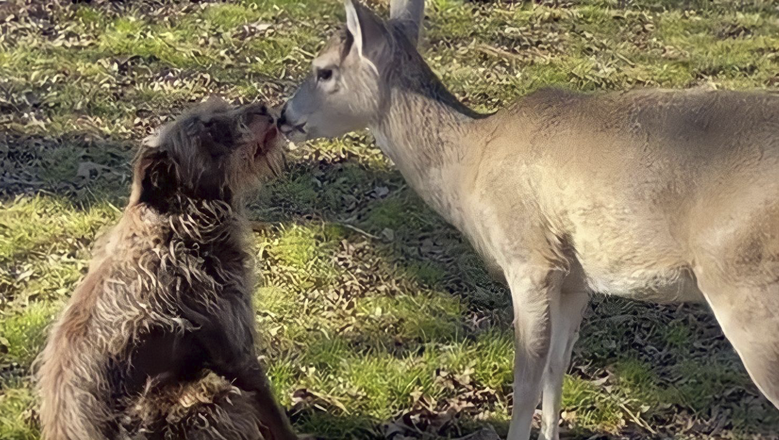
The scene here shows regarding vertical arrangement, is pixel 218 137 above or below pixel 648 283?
above

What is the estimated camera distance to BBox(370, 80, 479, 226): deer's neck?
15.5 ft

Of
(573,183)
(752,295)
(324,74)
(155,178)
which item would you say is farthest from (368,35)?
(752,295)

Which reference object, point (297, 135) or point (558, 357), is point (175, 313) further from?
point (558, 357)

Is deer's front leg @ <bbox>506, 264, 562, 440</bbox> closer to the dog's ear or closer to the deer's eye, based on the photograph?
the deer's eye

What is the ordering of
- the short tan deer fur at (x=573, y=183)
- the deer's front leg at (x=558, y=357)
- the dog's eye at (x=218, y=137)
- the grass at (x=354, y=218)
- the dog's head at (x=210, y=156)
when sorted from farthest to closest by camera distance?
the grass at (x=354, y=218) → the deer's front leg at (x=558, y=357) → the dog's eye at (x=218, y=137) → the dog's head at (x=210, y=156) → the short tan deer fur at (x=573, y=183)

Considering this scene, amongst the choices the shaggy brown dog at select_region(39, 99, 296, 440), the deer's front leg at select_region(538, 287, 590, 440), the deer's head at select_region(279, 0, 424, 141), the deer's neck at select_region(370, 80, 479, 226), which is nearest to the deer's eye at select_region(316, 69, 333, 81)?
the deer's head at select_region(279, 0, 424, 141)

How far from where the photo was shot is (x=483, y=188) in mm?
4492

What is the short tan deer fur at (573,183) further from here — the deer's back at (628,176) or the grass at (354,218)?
the grass at (354,218)

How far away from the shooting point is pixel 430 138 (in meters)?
4.81

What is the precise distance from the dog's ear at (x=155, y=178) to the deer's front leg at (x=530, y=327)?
59.7 inches

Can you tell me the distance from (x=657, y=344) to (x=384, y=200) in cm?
222

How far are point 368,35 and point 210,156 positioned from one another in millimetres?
1200

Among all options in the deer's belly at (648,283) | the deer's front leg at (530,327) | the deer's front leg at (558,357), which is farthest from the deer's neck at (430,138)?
the deer's belly at (648,283)

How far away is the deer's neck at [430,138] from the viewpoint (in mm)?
4738
